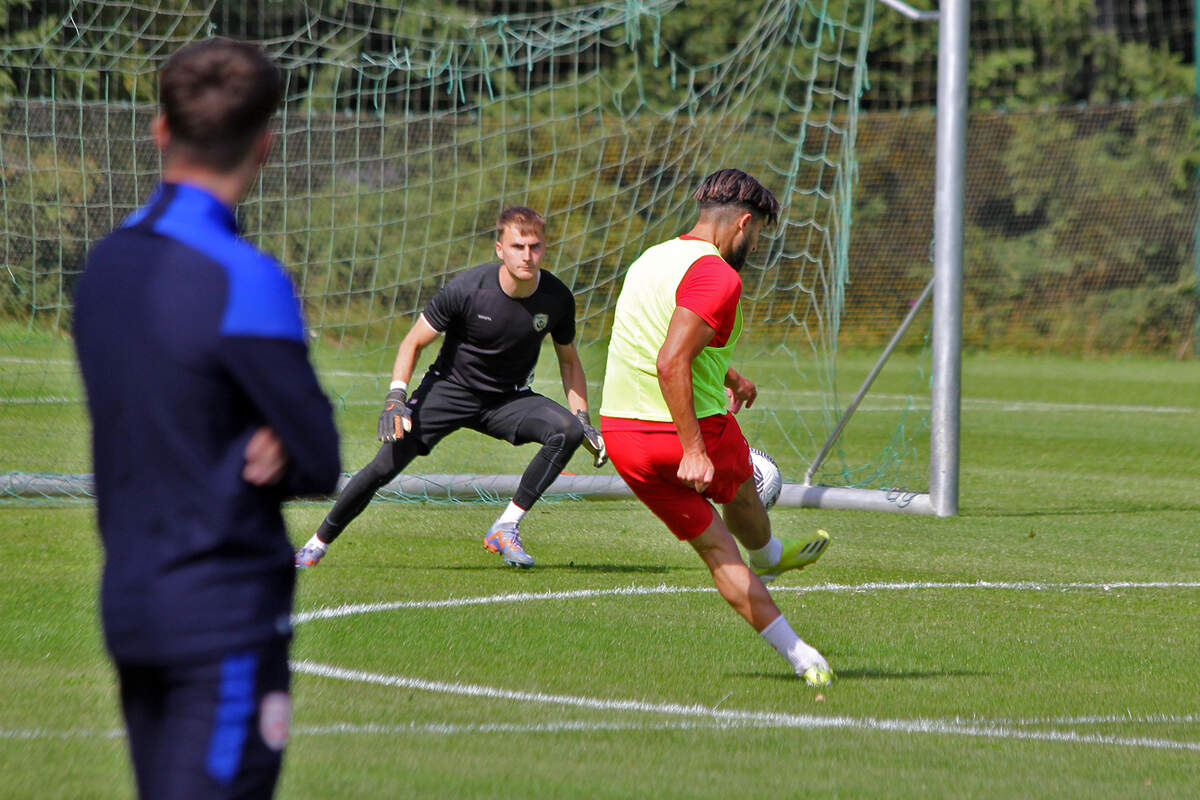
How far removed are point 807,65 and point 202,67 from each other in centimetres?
1925

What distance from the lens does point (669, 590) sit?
7969mm

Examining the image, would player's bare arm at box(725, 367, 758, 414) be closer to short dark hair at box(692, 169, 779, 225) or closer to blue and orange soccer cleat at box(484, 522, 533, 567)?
short dark hair at box(692, 169, 779, 225)

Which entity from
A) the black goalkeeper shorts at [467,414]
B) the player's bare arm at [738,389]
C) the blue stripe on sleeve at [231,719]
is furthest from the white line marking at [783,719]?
the blue stripe on sleeve at [231,719]

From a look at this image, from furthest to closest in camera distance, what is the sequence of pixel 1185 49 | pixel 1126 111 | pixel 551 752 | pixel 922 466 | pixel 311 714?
pixel 1185 49
pixel 1126 111
pixel 922 466
pixel 311 714
pixel 551 752

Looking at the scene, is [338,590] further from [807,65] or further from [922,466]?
[807,65]

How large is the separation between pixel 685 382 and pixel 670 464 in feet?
1.36

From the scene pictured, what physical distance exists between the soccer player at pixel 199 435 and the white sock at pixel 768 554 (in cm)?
398

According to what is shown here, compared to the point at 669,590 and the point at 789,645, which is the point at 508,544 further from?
the point at 789,645

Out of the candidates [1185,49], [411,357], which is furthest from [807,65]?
[1185,49]

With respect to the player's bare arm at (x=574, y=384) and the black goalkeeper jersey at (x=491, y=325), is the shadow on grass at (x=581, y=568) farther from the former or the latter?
the black goalkeeper jersey at (x=491, y=325)

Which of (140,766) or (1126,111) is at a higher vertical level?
(140,766)

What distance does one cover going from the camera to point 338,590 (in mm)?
7750

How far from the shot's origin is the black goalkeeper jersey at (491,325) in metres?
8.51

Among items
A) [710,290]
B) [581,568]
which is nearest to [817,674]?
[710,290]
